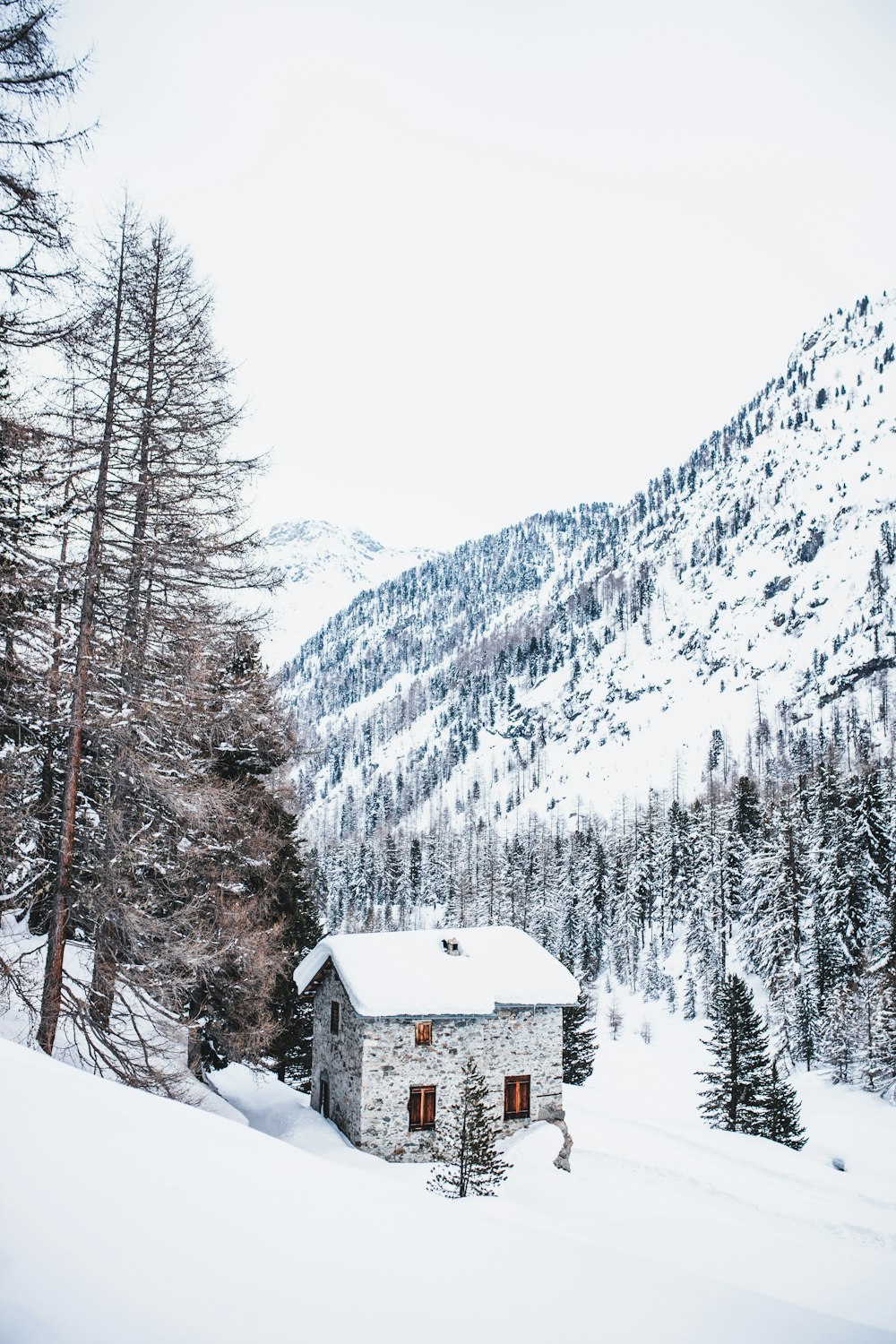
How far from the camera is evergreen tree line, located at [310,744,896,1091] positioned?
4918 cm

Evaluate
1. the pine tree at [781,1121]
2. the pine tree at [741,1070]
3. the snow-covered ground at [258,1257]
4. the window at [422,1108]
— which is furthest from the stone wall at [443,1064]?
the pine tree at [781,1121]

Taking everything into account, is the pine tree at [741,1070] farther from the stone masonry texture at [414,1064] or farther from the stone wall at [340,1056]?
the stone wall at [340,1056]

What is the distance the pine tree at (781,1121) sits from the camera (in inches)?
1364

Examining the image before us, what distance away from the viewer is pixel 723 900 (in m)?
66.8

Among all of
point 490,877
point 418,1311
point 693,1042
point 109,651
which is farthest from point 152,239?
point 490,877

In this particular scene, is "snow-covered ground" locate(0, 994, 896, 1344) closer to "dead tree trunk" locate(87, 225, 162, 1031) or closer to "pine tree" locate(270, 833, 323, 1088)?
"dead tree trunk" locate(87, 225, 162, 1031)

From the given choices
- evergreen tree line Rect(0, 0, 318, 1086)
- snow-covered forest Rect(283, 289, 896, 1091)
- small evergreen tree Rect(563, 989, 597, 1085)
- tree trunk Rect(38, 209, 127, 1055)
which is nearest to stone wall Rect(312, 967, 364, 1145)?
snow-covered forest Rect(283, 289, 896, 1091)

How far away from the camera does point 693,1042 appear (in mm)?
57375

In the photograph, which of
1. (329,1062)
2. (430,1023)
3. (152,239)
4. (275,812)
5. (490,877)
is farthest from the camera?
(490,877)

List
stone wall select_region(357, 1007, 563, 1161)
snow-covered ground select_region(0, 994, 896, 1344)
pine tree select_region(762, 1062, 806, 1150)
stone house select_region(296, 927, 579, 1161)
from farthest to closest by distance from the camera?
1. pine tree select_region(762, 1062, 806, 1150)
2. stone house select_region(296, 927, 579, 1161)
3. stone wall select_region(357, 1007, 563, 1161)
4. snow-covered ground select_region(0, 994, 896, 1344)

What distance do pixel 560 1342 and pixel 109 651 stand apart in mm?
9964

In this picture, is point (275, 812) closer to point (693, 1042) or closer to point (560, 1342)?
point (560, 1342)

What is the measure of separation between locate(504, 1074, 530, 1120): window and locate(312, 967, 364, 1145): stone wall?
4.51 m

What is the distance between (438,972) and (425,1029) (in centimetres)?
169
